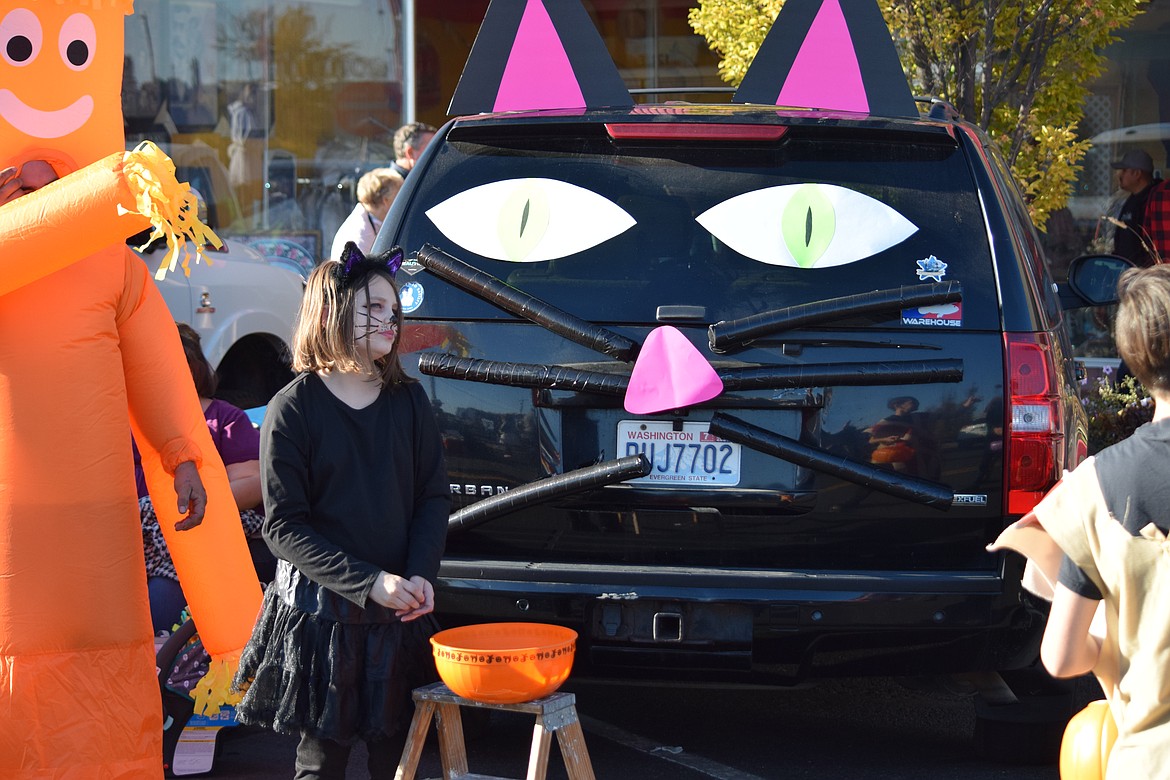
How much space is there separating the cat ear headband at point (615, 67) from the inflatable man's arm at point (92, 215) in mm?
1727

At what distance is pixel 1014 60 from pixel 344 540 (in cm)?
597

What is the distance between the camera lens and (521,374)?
3.93 meters

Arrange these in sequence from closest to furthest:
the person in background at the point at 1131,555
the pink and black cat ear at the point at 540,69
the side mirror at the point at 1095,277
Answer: the person in background at the point at 1131,555 → the pink and black cat ear at the point at 540,69 → the side mirror at the point at 1095,277

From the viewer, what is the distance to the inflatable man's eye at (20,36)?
3.38 metres

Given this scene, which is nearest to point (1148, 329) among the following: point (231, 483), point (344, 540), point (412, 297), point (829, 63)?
point (344, 540)

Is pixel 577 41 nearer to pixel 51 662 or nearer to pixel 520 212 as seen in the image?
pixel 520 212

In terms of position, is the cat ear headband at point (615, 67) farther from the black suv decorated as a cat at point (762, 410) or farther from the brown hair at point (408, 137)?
the brown hair at point (408, 137)

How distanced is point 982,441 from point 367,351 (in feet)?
5.48

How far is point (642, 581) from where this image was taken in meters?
3.84

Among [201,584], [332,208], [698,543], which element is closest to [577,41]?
[698,543]

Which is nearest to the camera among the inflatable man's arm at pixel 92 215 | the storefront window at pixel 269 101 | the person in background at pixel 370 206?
the inflatable man's arm at pixel 92 215

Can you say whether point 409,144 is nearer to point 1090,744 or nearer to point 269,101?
point 269,101

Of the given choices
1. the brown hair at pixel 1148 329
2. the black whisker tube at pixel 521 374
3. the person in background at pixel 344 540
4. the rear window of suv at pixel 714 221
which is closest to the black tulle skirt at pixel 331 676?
the person in background at pixel 344 540

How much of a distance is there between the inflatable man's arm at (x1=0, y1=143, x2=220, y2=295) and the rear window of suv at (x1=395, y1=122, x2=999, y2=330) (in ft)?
3.55
